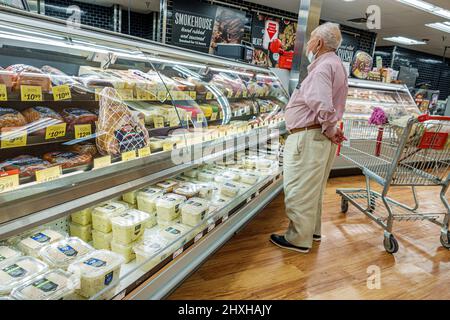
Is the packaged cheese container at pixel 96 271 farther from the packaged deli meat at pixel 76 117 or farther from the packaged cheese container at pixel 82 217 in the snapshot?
the packaged deli meat at pixel 76 117

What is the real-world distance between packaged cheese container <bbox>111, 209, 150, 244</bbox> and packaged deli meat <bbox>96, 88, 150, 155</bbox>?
383 mm

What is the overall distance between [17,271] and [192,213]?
95 centimetres

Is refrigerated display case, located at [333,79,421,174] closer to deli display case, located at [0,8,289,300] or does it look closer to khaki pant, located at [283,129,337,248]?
khaki pant, located at [283,129,337,248]

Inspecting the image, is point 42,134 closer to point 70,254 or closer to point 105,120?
point 105,120

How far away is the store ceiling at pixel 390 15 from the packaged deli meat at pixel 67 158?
6464 millimetres

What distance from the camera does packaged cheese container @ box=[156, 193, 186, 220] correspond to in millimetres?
1984

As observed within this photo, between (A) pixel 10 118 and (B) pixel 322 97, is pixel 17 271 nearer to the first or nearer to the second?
(A) pixel 10 118

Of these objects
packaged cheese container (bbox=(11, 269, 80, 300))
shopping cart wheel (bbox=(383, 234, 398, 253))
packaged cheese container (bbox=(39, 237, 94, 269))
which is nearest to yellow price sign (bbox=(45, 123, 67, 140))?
packaged cheese container (bbox=(39, 237, 94, 269))

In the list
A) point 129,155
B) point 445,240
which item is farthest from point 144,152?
point 445,240

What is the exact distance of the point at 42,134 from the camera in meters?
1.46

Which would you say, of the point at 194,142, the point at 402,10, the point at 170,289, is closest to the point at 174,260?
the point at 170,289

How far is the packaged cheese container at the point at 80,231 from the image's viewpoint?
1.71 metres

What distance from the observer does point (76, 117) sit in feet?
5.34

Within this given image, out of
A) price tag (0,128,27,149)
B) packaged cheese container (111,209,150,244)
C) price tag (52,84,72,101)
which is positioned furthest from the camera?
packaged cheese container (111,209,150,244)
